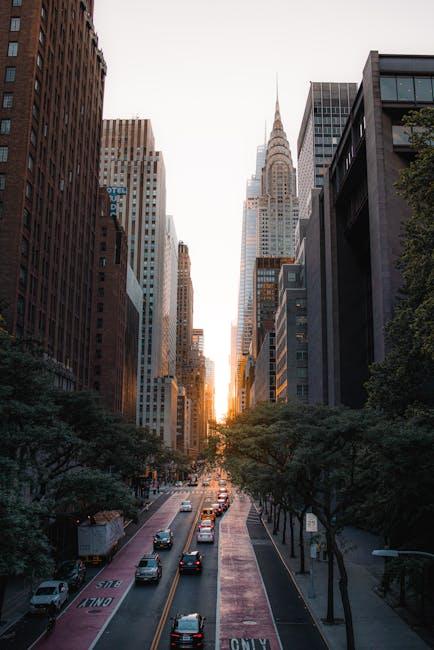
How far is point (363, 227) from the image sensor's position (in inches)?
2547

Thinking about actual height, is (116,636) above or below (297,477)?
below

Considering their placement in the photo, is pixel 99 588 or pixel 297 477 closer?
pixel 297 477

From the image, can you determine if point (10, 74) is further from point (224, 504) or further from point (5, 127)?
point (224, 504)

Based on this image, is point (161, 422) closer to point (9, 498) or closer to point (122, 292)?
point (122, 292)

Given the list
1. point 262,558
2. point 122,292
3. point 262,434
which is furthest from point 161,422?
point 262,434

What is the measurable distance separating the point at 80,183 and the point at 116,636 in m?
65.0

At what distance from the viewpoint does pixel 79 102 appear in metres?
79.9

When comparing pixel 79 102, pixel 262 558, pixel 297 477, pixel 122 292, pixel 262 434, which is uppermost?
pixel 79 102

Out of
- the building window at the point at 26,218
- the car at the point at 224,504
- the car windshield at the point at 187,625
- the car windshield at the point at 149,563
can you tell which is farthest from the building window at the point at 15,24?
the car at the point at 224,504

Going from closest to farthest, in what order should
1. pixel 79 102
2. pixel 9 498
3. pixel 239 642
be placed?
1. pixel 9 498
2. pixel 239 642
3. pixel 79 102

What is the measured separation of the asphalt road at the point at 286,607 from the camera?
2566 centimetres

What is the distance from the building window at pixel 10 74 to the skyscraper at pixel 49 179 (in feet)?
0.33

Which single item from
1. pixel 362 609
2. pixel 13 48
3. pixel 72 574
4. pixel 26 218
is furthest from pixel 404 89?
pixel 72 574

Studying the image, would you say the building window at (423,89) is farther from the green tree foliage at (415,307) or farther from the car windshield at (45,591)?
the car windshield at (45,591)
